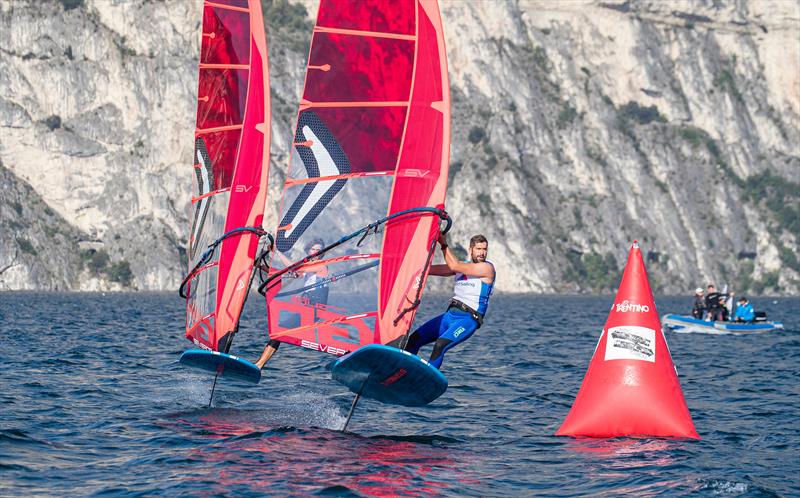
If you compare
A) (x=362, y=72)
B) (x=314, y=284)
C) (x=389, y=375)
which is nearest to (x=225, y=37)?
(x=362, y=72)

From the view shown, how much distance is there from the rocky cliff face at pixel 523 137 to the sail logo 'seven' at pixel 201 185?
11399 cm

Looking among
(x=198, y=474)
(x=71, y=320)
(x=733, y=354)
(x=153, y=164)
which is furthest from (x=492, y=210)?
(x=198, y=474)

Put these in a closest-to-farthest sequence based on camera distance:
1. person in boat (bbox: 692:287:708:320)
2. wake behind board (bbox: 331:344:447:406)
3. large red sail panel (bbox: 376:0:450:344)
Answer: wake behind board (bbox: 331:344:447:406) < large red sail panel (bbox: 376:0:450:344) < person in boat (bbox: 692:287:708:320)

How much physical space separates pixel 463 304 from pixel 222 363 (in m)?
3.67

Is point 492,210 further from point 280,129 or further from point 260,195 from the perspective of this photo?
point 260,195

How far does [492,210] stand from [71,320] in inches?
4223

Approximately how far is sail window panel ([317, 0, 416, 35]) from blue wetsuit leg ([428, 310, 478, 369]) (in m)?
3.92

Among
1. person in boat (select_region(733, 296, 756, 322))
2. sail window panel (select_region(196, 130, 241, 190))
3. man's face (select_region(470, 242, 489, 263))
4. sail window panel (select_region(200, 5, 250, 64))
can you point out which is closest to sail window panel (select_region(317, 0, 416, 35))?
sail window panel (select_region(200, 5, 250, 64))

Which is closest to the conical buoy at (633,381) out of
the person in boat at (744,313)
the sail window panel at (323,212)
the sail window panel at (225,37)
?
the sail window panel at (323,212)

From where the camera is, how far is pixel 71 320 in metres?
48.0

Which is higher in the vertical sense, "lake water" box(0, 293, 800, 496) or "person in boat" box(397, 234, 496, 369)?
"person in boat" box(397, 234, 496, 369)

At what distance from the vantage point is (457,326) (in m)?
15.2

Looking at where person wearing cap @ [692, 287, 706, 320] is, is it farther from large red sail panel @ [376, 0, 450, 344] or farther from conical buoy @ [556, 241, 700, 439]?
large red sail panel @ [376, 0, 450, 344]

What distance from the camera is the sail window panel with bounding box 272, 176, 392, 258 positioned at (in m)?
15.4
